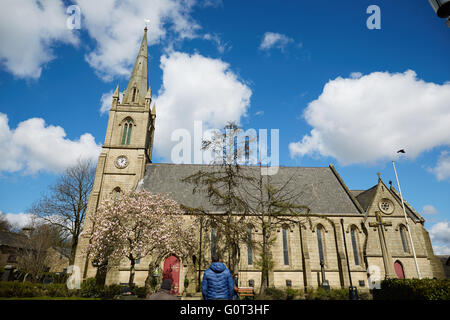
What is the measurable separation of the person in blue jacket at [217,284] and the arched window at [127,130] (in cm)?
2900

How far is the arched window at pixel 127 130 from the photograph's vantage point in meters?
32.0

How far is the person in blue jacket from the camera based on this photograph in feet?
19.8

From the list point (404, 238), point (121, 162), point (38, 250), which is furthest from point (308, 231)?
point (38, 250)

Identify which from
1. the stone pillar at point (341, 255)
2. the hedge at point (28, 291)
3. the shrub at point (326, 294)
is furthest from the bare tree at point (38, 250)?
the stone pillar at point (341, 255)

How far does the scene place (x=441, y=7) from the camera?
10.2 feet

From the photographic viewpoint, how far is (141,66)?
37062mm

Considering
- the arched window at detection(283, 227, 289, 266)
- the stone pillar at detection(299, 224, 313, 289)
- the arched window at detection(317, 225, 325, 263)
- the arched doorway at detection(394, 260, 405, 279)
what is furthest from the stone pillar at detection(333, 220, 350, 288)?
the arched window at detection(283, 227, 289, 266)

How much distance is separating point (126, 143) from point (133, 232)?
15897 millimetres

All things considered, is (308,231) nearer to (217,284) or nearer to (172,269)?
(172,269)

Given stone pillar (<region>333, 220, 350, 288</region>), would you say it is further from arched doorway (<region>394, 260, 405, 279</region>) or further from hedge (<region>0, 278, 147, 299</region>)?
hedge (<region>0, 278, 147, 299</region>)

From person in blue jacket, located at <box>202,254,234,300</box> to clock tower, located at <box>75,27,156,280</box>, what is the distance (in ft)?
79.0
